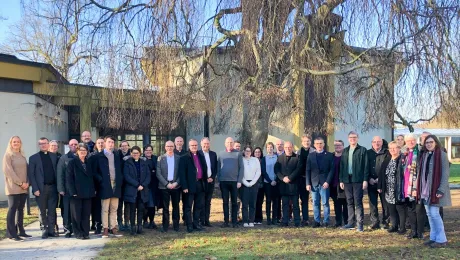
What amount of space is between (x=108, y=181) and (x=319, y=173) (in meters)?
3.89

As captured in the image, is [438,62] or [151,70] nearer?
[438,62]

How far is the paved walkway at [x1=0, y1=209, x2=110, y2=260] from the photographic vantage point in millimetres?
6750

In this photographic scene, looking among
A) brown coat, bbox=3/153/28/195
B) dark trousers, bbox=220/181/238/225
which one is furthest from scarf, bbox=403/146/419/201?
brown coat, bbox=3/153/28/195

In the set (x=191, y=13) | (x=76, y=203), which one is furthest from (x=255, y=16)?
(x=76, y=203)

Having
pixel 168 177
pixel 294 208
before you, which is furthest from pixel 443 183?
pixel 168 177

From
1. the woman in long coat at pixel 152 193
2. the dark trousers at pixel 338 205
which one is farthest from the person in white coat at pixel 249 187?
the woman in long coat at pixel 152 193

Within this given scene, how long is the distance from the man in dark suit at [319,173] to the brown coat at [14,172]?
512cm

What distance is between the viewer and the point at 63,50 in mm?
10023

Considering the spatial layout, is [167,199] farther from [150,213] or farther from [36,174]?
[36,174]

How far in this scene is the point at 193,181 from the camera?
28.1 feet

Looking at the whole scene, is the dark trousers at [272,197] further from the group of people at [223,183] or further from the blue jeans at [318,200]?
the blue jeans at [318,200]

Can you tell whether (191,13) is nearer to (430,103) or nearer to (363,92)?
(363,92)

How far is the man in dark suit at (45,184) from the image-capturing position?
26.2 feet

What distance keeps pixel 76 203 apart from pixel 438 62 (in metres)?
6.55
